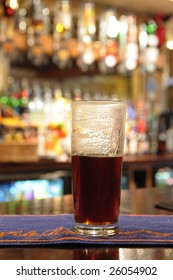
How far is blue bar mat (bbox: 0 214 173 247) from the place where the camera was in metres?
0.81

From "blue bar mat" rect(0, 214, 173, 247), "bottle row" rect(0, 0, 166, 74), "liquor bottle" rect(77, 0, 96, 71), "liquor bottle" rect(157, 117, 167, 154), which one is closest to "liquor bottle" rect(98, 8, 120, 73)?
"bottle row" rect(0, 0, 166, 74)

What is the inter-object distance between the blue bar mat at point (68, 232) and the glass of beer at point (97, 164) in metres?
0.03

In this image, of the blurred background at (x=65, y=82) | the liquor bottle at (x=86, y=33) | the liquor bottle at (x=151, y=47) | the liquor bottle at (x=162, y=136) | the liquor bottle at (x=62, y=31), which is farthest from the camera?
the liquor bottle at (x=151, y=47)

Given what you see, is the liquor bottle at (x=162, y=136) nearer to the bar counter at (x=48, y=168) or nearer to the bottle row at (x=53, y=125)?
the bottle row at (x=53, y=125)

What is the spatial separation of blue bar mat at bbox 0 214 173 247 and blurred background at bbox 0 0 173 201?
6.50ft

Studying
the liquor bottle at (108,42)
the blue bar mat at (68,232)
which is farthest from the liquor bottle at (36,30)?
the blue bar mat at (68,232)

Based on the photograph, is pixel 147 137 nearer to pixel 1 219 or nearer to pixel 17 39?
pixel 17 39

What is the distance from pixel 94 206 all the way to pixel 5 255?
0.18 metres

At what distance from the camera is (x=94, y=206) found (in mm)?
863

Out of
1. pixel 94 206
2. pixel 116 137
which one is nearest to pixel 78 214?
pixel 94 206

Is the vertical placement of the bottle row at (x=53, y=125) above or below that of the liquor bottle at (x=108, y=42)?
below

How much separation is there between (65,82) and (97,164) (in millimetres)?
6256

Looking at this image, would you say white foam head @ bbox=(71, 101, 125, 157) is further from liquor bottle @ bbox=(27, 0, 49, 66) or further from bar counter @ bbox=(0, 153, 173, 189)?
liquor bottle @ bbox=(27, 0, 49, 66)

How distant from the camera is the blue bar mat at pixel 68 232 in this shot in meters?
0.81
